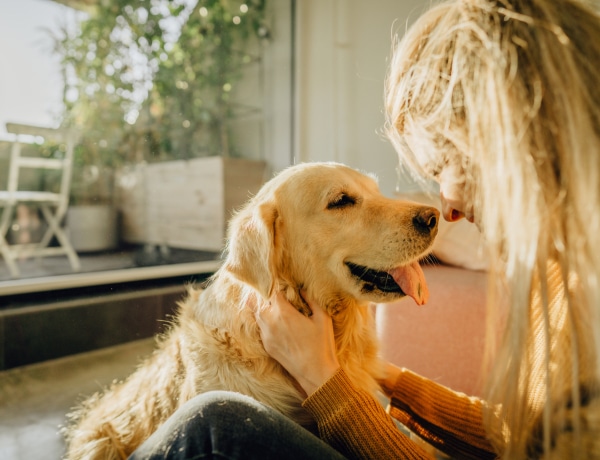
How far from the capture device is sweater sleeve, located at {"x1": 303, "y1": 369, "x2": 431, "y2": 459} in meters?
0.75

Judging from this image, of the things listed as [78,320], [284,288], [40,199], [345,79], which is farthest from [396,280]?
[40,199]

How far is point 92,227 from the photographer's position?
10.4 feet

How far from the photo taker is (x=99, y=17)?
2.95m

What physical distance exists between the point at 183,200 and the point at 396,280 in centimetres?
260

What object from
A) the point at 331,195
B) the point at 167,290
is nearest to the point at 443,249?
the point at 331,195

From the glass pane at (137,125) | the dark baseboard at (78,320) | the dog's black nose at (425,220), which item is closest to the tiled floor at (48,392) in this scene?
the dark baseboard at (78,320)

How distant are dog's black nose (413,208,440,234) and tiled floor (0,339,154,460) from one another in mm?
1413

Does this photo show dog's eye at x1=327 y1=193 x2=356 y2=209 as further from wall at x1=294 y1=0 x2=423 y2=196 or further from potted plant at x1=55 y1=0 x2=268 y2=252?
potted plant at x1=55 y1=0 x2=268 y2=252

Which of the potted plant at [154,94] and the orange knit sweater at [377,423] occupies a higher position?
the potted plant at [154,94]

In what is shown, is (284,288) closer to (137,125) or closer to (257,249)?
(257,249)

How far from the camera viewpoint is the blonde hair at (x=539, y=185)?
533mm

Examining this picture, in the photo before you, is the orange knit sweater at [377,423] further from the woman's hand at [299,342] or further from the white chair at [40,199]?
the white chair at [40,199]

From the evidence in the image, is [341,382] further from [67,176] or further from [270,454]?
[67,176]

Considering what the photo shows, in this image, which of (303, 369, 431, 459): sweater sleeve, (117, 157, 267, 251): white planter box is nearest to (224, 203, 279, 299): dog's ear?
(303, 369, 431, 459): sweater sleeve
